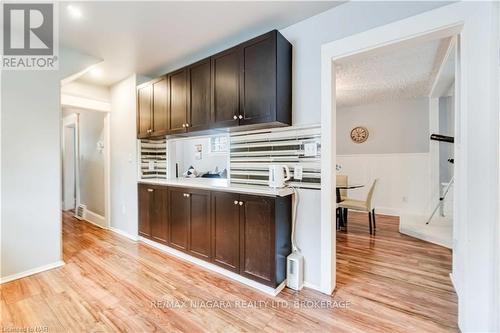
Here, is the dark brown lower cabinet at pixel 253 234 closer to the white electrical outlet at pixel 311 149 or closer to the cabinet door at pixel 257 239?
the cabinet door at pixel 257 239

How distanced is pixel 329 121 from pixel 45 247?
124 inches

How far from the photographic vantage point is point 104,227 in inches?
153

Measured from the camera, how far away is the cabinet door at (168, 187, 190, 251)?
2574 millimetres

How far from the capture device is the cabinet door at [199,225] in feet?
7.72

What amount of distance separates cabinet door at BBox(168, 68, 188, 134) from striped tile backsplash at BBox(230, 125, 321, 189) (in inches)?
25.7

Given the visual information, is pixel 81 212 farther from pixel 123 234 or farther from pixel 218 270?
pixel 218 270

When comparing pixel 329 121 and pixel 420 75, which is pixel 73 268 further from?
pixel 420 75

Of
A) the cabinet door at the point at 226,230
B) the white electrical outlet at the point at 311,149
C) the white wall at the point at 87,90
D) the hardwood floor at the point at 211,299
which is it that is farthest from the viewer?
the white wall at the point at 87,90

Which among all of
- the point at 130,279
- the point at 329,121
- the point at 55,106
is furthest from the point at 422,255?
the point at 55,106

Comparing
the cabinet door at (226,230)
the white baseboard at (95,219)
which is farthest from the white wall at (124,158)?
the cabinet door at (226,230)

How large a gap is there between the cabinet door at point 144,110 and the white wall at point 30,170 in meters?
0.85

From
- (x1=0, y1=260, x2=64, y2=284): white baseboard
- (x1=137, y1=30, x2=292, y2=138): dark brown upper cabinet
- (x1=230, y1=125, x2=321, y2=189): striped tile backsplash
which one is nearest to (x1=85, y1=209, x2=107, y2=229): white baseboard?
(x1=0, y1=260, x2=64, y2=284): white baseboard

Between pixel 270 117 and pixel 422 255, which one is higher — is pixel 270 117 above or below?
above

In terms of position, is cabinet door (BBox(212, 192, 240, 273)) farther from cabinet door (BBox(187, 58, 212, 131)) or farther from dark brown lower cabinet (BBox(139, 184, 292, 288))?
cabinet door (BBox(187, 58, 212, 131))
